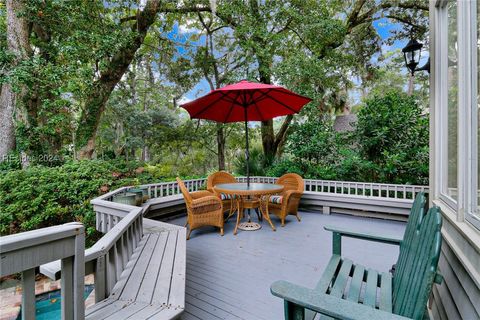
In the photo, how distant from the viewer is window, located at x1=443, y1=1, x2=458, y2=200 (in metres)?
→ 1.58

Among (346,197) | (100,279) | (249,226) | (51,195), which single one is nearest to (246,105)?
(249,226)

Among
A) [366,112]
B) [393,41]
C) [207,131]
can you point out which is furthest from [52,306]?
[393,41]

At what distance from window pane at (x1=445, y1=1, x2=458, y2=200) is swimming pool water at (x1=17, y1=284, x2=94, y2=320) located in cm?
401

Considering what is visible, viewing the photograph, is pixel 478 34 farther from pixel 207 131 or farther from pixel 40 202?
pixel 207 131

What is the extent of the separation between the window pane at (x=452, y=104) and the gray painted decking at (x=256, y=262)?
1503 mm

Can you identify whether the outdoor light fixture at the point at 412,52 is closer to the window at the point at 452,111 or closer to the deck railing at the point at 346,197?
the window at the point at 452,111

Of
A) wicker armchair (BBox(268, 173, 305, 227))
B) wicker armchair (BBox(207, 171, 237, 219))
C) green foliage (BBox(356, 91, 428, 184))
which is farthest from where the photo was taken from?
green foliage (BBox(356, 91, 428, 184))

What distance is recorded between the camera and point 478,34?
1209mm

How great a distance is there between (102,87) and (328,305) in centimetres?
840

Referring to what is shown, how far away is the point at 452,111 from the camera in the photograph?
168cm

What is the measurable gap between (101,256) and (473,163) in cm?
223

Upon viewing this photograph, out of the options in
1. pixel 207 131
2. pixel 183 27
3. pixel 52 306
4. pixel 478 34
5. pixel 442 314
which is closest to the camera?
pixel 478 34

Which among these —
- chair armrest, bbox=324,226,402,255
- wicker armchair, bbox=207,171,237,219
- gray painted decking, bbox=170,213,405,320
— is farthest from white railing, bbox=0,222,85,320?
wicker armchair, bbox=207,171,237,219

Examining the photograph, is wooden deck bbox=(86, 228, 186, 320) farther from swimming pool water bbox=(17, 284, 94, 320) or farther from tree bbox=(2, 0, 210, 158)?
tree bbox=(2, 0, 210, 158)
